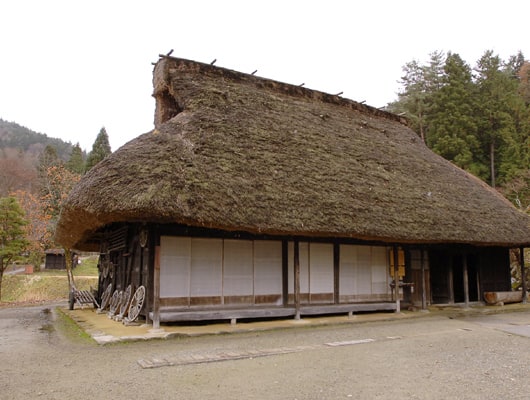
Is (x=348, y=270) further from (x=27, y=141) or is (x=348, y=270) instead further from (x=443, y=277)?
(x=27, y=141)

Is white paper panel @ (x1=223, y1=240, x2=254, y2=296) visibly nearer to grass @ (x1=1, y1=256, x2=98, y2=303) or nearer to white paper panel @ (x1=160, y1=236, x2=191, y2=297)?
white paper panel @ (x1=160, y1=236, x2=191, y2=297)

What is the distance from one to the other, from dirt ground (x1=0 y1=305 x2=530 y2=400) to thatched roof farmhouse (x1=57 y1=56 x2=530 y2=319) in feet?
6.57

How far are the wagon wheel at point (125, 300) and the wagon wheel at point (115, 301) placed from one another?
1.19 feet

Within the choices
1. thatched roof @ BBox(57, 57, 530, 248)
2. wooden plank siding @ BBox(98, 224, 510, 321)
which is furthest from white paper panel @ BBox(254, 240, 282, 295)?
thatched roof @ BBox(57, 57, 530, 248)

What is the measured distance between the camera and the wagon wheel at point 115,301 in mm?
11091

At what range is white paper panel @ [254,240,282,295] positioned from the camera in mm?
10586

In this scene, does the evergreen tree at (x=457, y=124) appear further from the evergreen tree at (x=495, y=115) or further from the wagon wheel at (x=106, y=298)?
the wagon wheel at (x=106, y=298)

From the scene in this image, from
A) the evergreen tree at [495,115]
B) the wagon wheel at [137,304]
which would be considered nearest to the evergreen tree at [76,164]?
the evergreen tree at [495,115]

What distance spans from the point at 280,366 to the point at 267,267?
15.7 feet

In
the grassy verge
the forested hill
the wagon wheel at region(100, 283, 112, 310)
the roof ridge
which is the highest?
the forested hill

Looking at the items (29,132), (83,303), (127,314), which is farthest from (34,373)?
(29,132)

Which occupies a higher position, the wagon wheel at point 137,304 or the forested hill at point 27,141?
the forested hill at point 27,141

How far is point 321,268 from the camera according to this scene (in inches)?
455

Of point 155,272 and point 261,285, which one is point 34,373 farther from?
point 261,285
